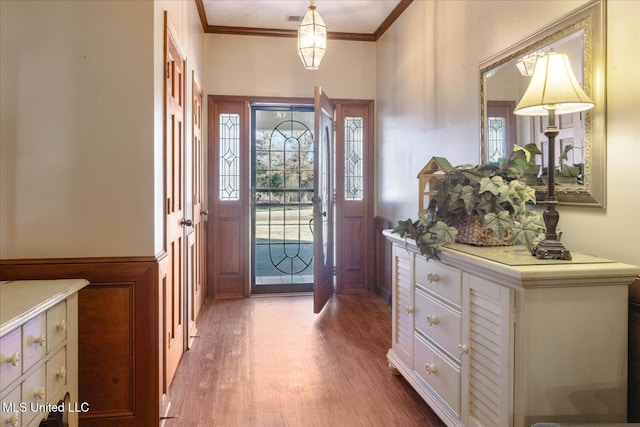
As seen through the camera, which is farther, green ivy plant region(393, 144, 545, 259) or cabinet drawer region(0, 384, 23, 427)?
green ivy plant region(393, 144, 545, 259)

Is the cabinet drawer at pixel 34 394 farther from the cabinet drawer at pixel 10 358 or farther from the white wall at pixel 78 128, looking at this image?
the white wall at pixel 78 128

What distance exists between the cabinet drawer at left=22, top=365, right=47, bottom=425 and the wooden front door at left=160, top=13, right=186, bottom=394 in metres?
0.71

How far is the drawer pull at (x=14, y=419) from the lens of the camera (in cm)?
122

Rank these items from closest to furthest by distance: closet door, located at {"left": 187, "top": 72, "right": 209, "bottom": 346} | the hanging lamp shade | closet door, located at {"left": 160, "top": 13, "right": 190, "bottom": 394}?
closet door, located at {"left": 160, "top": 13, "right": 190, "bottom": 394} < the hanging lamp shade < closet door, located at {"left": 187, "top": 72, "right": 209, "bottom": 346}

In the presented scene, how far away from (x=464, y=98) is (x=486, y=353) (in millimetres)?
1806

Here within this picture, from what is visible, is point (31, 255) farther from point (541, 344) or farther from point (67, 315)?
point (541, 344)

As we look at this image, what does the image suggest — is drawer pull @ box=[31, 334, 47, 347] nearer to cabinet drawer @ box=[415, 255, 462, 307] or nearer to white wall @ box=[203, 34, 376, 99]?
cabinet drawer @ box=[415, 255, 462, 307]

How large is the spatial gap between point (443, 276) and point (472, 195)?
383 mm

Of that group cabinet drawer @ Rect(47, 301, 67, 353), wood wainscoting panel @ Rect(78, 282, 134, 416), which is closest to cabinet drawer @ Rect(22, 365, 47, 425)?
cabinet drawer @ Rect(47, 301, 67, 353)

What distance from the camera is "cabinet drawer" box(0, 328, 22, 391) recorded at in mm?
1204

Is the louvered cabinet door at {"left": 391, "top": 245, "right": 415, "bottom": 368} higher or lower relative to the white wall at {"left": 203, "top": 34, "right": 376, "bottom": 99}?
lower

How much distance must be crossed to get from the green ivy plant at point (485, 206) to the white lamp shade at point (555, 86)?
40 centimetres

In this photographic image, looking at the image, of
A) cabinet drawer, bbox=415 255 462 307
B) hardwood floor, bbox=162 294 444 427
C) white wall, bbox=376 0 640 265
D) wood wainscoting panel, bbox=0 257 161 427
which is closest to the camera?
white wall, bbox=376 0 640 265

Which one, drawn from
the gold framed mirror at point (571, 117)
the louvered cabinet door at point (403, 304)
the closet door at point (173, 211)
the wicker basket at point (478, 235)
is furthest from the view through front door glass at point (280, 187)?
the wicker basket at point (478, 235)
